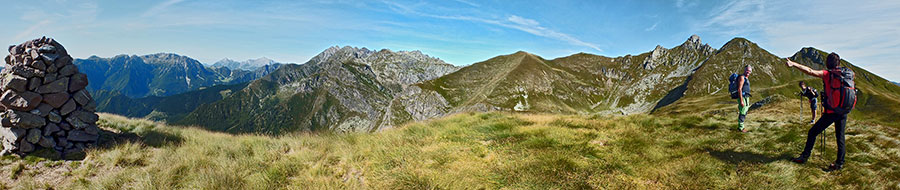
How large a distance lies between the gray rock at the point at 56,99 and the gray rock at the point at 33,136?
96 centimetres

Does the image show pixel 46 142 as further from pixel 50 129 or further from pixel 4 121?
pixel 4 121

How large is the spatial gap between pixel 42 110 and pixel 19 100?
566 mm

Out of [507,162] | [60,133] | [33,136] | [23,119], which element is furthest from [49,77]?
[507,162]

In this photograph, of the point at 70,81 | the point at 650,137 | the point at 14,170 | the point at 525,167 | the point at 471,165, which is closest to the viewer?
the point at 525,167

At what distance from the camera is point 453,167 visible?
7.09 m

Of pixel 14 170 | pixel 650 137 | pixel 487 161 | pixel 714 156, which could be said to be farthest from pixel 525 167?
pixel 14 170

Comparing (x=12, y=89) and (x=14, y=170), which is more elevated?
(x=12, y=89)

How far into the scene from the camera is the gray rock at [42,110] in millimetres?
10266

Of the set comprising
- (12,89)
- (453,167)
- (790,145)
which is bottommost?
(453,167)

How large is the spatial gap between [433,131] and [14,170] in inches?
475

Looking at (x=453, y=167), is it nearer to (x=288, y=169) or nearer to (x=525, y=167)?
(x=525, y=167)

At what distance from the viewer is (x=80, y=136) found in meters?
11.0

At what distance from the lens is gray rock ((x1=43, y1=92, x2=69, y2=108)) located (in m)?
10.5

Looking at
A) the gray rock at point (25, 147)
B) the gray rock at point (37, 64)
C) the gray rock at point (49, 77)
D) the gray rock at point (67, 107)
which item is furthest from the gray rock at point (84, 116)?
the gray rock at point (37, 64)
